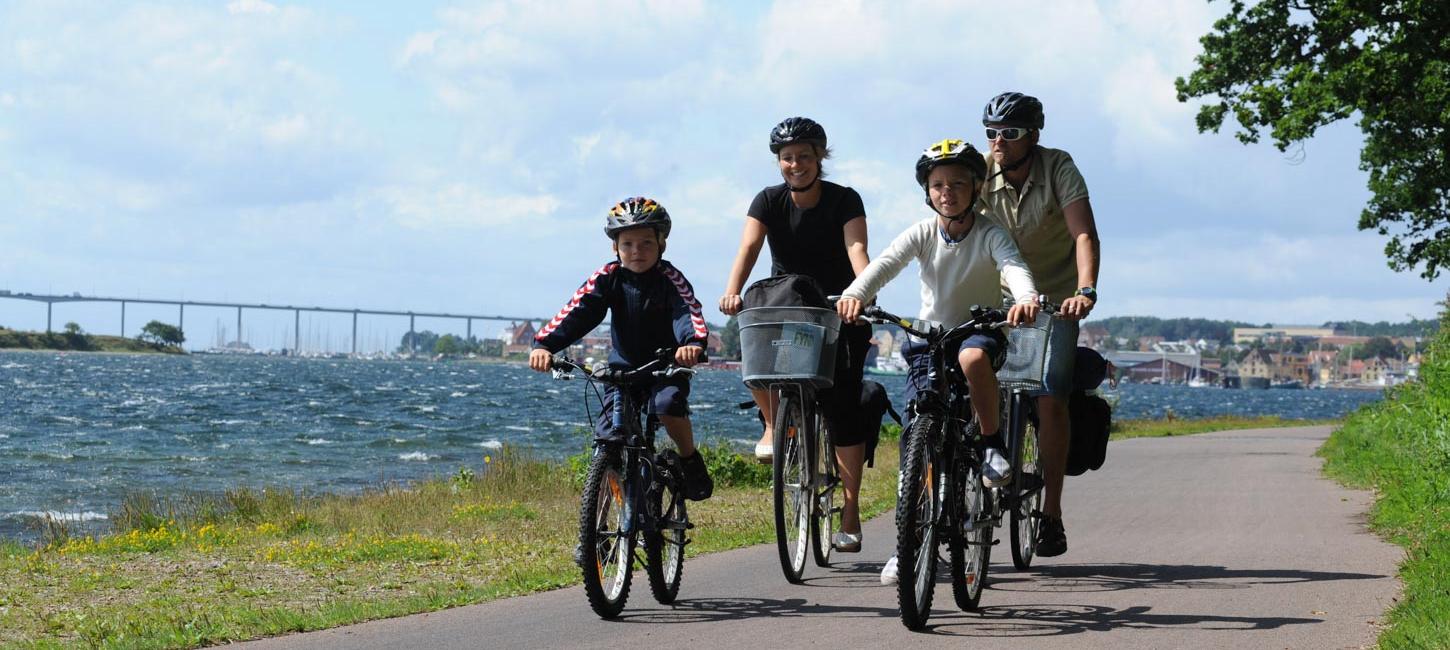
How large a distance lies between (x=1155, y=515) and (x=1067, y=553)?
2916mm

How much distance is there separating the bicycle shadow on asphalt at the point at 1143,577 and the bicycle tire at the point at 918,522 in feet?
4.43

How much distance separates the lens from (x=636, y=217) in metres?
7.02

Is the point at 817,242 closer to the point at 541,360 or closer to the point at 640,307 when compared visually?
the point at 640,307

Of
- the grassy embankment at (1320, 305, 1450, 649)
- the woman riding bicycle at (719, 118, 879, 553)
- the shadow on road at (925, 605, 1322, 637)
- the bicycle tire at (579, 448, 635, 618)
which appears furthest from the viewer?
the woman riding bicycle at (719, 118, 879, 553)

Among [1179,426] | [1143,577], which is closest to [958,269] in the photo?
[1143,577]

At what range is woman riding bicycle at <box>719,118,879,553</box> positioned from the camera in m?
7.99

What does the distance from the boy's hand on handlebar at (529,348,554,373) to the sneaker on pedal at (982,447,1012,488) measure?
1.89 m

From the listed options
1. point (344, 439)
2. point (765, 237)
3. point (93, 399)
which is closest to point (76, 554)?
point (765, 237)

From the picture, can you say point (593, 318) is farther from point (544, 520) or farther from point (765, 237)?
point (544, 520)

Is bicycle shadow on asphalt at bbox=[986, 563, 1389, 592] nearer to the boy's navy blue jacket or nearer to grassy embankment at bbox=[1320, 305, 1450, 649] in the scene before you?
grassy embankment at bbox=[1320, 305, 1450, 649]

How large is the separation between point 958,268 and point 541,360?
183 centimetres

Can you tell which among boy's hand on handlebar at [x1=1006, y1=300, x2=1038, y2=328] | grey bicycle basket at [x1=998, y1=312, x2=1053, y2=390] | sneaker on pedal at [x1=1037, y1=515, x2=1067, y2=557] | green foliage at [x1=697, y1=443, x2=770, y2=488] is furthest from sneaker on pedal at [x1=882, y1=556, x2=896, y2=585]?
green foliage at [x1=697, y1=443, x2=770, y2=488]

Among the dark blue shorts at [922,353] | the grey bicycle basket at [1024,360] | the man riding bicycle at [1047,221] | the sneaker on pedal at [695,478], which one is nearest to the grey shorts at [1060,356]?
the man riding bicycle at [1047,221]

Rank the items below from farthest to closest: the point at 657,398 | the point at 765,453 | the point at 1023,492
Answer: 1. the point at 765,453
2. the point at 1023,492
3. the point at 657,398
